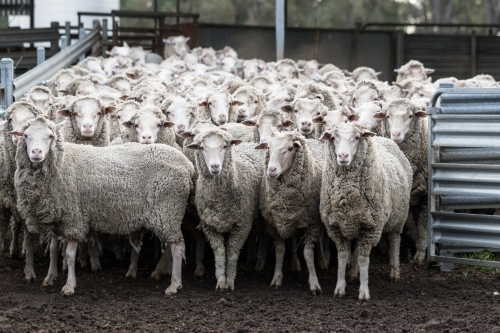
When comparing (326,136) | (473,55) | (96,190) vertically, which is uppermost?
(473,55)

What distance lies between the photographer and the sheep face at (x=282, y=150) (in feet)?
23.7

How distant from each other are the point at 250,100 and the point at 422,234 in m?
2.85

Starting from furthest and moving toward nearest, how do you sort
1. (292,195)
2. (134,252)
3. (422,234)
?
(422,234) < (134,252) < (292,195)

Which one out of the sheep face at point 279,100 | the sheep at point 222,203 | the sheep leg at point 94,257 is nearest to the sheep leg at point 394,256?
the sheep at point 222,203

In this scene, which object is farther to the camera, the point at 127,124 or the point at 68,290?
the point at 127,124

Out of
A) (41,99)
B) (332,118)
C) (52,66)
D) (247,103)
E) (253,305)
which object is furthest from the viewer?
(52,66)

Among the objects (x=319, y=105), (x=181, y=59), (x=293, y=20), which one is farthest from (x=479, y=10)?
(x=319, y=105)

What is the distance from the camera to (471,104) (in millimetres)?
7816

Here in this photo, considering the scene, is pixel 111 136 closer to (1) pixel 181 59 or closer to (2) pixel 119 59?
(2) pixel 119 59

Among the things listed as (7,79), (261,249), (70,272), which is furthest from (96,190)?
(7,79)

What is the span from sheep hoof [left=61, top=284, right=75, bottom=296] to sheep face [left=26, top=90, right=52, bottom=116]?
275 cm

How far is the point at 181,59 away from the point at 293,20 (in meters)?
29.4

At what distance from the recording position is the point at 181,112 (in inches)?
363

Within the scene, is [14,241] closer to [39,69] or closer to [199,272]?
[199,272]
